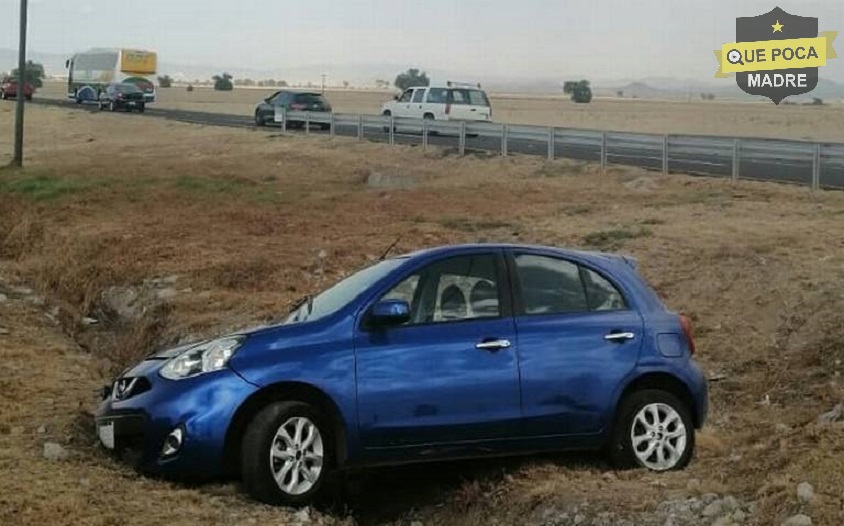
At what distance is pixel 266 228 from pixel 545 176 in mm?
8256

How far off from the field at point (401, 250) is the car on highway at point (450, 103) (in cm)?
684

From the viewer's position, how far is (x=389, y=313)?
688cm

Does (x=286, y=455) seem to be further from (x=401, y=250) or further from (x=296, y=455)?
(x=401, y=250)

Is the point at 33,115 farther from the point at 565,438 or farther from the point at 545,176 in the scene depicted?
the point at 565,438

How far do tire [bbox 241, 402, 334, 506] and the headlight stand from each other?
15.6 inches

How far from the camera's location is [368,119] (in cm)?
3638

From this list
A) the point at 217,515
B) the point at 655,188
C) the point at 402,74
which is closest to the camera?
the point at 217,515

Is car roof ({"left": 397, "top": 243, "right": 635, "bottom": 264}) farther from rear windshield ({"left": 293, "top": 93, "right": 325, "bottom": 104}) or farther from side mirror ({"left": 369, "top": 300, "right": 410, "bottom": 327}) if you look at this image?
rear windshield ({"left": 293, "top": 93, "right": 325, "bottom": 104})

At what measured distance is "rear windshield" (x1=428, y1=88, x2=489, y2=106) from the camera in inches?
1543

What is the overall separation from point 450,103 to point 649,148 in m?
15.4

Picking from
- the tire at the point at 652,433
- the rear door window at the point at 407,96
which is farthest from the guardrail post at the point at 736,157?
the rear door window at the point at 407,96

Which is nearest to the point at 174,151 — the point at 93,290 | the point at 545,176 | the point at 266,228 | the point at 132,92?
the point at 545,176

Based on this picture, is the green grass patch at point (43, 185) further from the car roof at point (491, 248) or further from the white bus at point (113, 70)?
the white bus at point (113, 70)

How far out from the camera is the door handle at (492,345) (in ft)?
23.4
